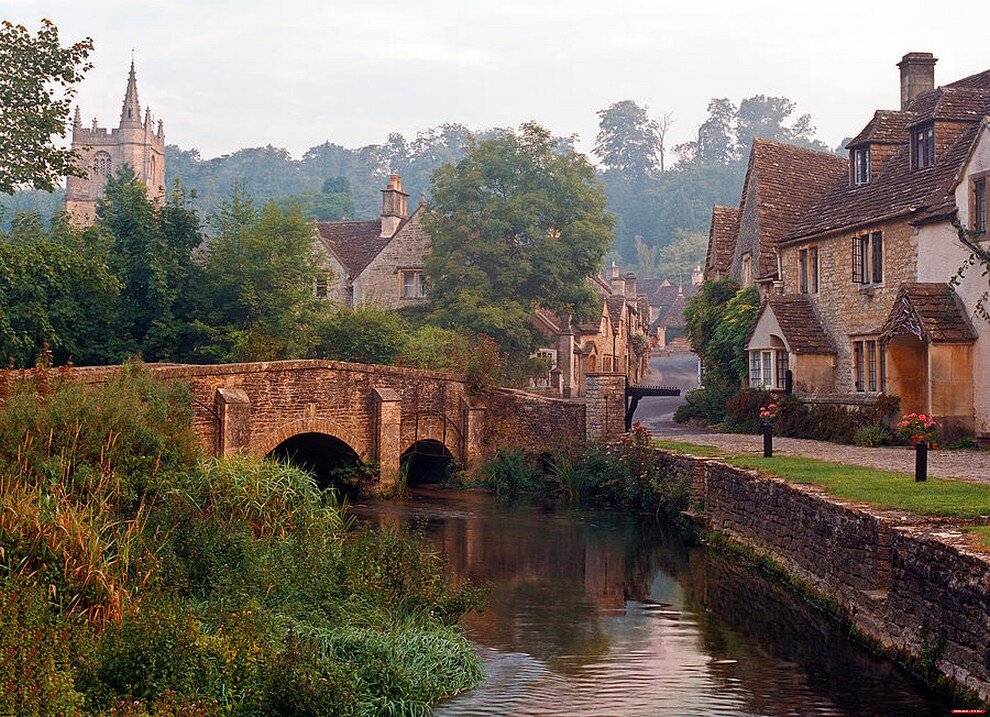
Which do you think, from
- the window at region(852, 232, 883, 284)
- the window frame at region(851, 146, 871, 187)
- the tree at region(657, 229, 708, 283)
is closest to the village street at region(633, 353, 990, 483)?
the window at region(852, 232, 883, 284)

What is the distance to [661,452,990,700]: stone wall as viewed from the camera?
10.9 metres

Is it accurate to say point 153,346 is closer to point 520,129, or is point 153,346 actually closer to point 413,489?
point 413,489

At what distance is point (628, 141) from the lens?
500 ft

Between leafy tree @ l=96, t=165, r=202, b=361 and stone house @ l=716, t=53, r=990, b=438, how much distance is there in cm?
1623

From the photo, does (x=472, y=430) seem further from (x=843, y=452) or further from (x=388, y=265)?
(x=388, y=265)

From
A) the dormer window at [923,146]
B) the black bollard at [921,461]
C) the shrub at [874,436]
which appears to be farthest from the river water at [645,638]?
the dormer window at [923,146]

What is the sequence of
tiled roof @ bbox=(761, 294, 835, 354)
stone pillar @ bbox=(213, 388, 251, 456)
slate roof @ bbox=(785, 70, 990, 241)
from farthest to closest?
tiled roof @ bbox=(761, 294, 835, 354), slate roof @ bbox=(785, 70, 990, 241), stone pillar @ bbox=(213, 388, 251, 456)

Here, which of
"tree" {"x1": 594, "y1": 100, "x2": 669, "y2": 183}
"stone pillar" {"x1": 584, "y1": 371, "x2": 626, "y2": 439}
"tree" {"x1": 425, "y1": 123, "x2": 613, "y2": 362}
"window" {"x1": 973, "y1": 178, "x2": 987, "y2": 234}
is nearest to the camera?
"window" {"x1": 973, "y1": 178, "x2": 987, "y2": 234}

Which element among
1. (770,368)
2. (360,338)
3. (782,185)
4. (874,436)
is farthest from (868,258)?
(360,338)

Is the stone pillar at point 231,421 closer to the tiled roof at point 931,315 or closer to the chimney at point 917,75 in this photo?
the tiled roof at point 931,315

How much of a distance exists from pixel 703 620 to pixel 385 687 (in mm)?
6161

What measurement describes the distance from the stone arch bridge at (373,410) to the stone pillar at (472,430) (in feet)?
0.09

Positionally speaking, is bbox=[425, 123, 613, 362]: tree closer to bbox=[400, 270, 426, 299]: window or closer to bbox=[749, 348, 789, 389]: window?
bbox=[400, 270, 426, 299]: window

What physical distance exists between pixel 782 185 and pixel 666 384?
2840cm
